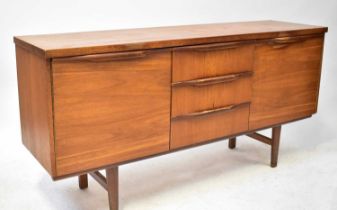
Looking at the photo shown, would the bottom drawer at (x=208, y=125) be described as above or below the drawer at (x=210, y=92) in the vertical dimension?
below

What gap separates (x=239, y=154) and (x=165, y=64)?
1.33 metres

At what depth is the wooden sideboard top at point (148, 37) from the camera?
214 centimetres

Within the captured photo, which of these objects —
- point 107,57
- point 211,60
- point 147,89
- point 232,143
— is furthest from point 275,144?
point 107,57

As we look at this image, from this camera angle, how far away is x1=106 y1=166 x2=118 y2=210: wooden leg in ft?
8.19

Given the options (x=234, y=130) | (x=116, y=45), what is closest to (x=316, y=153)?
(x=234, y=130)

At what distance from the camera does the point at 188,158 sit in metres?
3.39

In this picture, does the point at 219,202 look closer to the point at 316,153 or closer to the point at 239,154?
the point at 239,154

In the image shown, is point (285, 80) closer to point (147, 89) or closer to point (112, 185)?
point (147, 89)

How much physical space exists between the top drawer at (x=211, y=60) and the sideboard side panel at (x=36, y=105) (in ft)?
2.19

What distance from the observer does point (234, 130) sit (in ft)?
9.30

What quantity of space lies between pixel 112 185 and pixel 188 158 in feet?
3.18

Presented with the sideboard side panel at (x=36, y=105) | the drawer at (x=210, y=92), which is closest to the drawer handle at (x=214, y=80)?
the drawer at (x=210, y=92)

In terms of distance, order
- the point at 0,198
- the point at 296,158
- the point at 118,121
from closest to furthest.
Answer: the point at 118,121, the point at 0,198, the point at 296,158

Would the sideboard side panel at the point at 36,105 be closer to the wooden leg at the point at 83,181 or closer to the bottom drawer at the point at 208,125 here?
the wooden leg at the point at 83,181
